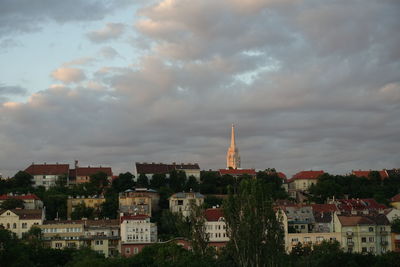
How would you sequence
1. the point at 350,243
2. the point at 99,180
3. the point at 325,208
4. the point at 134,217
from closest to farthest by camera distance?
1. the point at 350,243
2. the point at 134,217
3. the point at 325,208
4. the point at 99,180

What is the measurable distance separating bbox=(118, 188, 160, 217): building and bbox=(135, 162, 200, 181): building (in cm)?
1853

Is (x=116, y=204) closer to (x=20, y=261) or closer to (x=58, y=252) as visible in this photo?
(x=58, y=252)

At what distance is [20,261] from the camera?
2803 inches

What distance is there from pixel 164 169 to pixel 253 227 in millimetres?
93444

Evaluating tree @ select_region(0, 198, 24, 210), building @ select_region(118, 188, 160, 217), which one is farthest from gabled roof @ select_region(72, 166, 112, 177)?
tree @ select_region(0, 198, 24, 210)

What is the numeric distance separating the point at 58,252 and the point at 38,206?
32411 millimetres

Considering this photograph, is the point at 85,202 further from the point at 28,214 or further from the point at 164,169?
the point at 164,169

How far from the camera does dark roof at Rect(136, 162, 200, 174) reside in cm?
15323

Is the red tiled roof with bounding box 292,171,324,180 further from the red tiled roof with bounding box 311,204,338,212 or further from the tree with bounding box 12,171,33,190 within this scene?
the tree with bounding box 12,171,33,190

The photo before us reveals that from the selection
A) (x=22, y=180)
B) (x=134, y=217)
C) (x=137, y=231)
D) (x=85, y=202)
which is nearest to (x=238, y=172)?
(x=85, y=202)

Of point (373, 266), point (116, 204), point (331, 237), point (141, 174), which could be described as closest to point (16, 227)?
point (116, 204)

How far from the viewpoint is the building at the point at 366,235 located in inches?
4129

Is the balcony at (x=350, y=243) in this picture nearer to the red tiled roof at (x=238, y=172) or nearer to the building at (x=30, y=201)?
the building at (x=30, y=201)

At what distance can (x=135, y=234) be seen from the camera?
354ft
